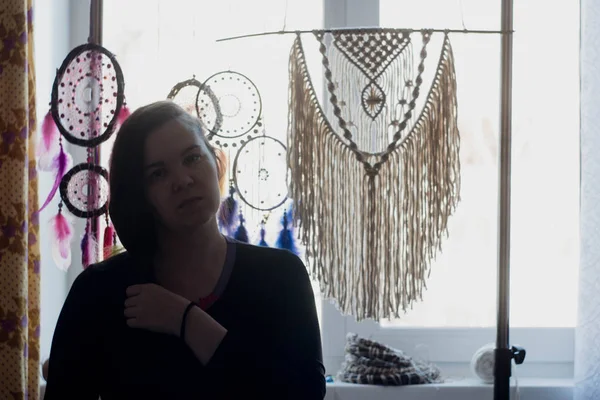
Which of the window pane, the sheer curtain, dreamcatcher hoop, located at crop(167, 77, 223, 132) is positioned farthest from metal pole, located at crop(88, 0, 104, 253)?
the sheer curtain

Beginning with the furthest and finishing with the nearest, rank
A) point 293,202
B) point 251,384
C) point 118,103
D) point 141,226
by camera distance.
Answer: point 293,202 < point 118,103 < point 141,226 < point 251,384

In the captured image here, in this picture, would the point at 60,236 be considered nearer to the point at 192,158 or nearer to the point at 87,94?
the point at 87,94

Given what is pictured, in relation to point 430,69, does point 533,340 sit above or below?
below

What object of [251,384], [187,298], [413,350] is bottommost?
[413,350]

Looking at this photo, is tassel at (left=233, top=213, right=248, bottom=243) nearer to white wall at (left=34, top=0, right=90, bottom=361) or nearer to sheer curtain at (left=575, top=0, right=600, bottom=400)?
white wall at (left=34, top=0, right=90, bottom=361)

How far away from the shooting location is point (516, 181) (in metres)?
2.45

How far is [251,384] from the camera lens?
1300 mm

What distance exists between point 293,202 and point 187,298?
1.95 feet

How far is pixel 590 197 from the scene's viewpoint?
2.12 meters

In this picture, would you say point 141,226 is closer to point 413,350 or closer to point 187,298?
point 187,298

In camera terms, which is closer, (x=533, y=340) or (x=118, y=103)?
(x=118, y=103)

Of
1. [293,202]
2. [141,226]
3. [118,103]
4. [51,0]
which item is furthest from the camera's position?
[51,0]

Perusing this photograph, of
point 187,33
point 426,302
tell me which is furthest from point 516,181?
point 187,33

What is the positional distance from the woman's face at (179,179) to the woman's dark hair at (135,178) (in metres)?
0.01
